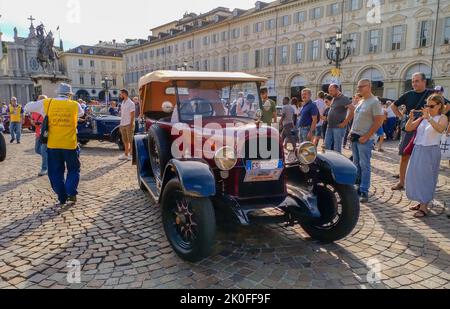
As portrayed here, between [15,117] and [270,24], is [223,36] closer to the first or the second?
[270,24]

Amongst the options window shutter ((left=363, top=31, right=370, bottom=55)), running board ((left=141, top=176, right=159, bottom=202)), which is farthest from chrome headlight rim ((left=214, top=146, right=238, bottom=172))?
window shutter ((left=363, top=31, right=370, bottom=55))

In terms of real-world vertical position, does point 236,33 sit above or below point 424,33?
above

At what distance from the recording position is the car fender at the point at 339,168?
11.5 feet

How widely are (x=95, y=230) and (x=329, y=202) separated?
2.92 m

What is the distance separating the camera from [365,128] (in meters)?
5.15

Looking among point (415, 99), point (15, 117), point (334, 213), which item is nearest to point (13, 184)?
point (334, 213)

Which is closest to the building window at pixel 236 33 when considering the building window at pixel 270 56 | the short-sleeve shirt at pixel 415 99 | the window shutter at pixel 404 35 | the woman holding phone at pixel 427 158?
the building window at pixel 270 56

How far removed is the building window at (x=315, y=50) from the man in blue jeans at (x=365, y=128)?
107 feet

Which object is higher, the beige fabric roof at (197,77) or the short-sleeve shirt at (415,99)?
the beige fabric roof at (197,77)

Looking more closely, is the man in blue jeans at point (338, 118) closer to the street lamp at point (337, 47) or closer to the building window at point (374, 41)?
the street lamp at point (337, 47)

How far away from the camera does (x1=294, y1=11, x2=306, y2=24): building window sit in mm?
36353

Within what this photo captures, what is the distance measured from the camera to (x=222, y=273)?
10.00 feet

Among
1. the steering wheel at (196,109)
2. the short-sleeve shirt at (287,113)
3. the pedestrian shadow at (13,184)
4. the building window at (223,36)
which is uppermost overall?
the building window at (223,36)

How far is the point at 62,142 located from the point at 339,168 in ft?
13.2
